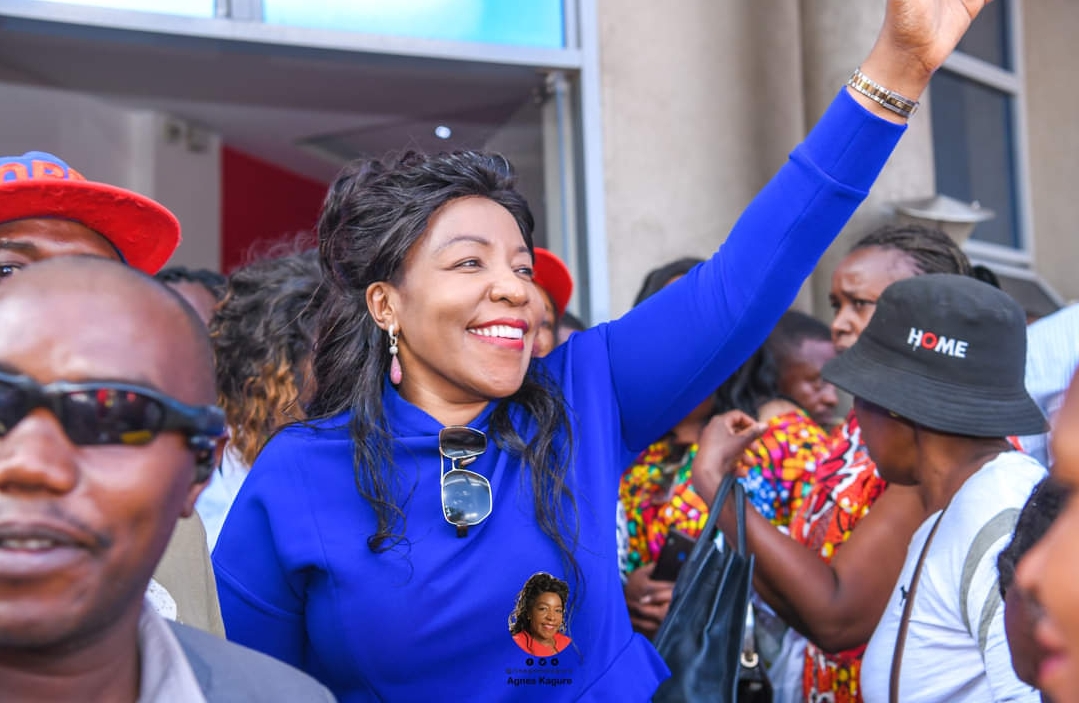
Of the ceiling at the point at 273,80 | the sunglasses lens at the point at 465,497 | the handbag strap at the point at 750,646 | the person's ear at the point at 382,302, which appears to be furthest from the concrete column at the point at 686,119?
the sunglasses lens at the point at 465,497

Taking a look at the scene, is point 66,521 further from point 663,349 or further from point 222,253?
point 222,253

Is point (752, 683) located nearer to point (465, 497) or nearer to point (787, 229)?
point (465, 497)

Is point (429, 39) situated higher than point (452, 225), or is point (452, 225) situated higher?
point (429, 39)

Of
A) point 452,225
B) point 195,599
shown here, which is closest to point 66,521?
point 195,599

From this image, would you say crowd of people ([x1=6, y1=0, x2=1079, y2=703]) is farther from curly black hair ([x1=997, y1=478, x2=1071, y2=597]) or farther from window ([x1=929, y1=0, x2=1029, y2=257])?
window ([x1=929, y1=0, x2=1029, y2=257])

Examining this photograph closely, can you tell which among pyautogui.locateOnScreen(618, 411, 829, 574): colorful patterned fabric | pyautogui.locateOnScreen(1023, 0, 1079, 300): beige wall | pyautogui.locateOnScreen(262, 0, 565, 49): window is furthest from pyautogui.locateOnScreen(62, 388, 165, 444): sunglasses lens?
pyautogui.locateOnScreen(1023, 0, 1079, 300): beige wall

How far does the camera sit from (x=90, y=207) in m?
2.02

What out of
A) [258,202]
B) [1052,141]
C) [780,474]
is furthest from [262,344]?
[1052,141]

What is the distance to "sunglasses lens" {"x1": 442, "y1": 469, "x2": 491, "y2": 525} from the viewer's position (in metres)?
2.01

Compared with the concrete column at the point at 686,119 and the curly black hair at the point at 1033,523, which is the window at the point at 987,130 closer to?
the concrete column at the point at 686,119

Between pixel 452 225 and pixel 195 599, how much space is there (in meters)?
0.85

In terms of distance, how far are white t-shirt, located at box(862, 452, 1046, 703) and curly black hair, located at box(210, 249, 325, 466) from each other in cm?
149

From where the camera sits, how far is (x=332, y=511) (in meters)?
2.03

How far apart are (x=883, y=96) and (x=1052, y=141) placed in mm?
7307
